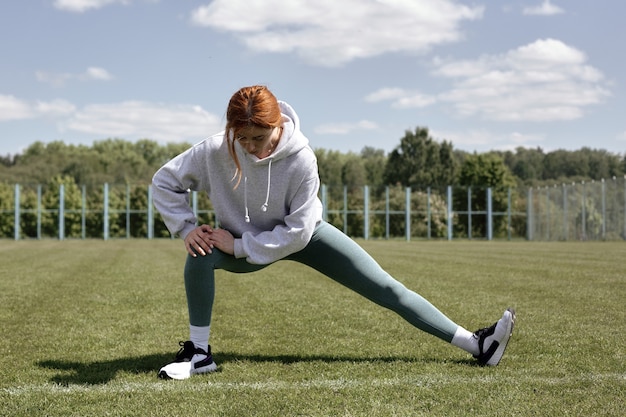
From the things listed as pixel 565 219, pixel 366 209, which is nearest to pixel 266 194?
pixel 565 219

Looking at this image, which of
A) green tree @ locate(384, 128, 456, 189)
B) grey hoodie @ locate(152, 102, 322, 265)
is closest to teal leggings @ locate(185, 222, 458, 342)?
grey hoodie @ locate(152, 102, 322, 265)

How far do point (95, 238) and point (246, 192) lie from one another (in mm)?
42323

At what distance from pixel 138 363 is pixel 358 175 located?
249 ft

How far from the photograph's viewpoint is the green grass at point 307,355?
343 centimetres

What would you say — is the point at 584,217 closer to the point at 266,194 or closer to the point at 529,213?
the point at 529,213

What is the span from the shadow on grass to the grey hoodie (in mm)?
835

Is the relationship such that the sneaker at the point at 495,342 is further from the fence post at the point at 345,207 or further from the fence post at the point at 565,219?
the fence post at the point at 345,207

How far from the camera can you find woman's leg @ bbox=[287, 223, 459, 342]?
4359 millimetres

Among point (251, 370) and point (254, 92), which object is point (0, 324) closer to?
point (251, 370)

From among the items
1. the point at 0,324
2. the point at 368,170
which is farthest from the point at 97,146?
the point at 0,324

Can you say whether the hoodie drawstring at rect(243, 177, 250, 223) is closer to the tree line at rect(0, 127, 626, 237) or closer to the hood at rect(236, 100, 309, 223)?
the hood at rect(236, 100, 309, 223)

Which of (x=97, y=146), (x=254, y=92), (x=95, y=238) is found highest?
(x=97, y=146)

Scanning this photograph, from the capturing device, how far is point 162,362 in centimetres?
457

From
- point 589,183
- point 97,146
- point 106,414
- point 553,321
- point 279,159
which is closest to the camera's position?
point 106,414
